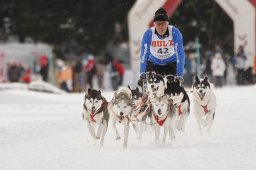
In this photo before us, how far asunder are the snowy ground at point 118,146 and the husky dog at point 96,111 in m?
0.22

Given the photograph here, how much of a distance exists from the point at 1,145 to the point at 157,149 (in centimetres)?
214

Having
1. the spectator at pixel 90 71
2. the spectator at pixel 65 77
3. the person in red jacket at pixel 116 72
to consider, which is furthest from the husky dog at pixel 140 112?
the spectator at pixel 65 77

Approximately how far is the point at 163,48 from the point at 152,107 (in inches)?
33.1

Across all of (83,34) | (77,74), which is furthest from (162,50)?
(83,34)

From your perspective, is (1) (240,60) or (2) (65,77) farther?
(2) (65,77)

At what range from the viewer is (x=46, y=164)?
698 cm

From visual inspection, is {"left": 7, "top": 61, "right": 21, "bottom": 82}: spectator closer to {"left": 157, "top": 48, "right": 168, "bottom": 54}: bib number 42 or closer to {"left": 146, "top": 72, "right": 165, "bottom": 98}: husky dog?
{"left": 157, "top": 48, "right": 168, "bottom": 54}: bib number 42

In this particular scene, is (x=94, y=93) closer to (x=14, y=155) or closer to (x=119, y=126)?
(x=14, y=155)

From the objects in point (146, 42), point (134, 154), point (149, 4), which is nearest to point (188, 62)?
point (149, 4)

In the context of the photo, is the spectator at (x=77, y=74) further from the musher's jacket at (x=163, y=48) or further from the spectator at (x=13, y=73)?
the musher's jacket at (x=163, y=48)

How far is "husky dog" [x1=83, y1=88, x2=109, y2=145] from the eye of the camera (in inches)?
324

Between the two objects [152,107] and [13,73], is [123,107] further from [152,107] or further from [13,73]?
[13,73]

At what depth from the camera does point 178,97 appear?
30.1 feet

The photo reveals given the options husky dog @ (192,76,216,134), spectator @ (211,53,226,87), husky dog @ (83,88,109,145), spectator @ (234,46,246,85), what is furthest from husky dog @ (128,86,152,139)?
spectator @ (234,46,246,85)
